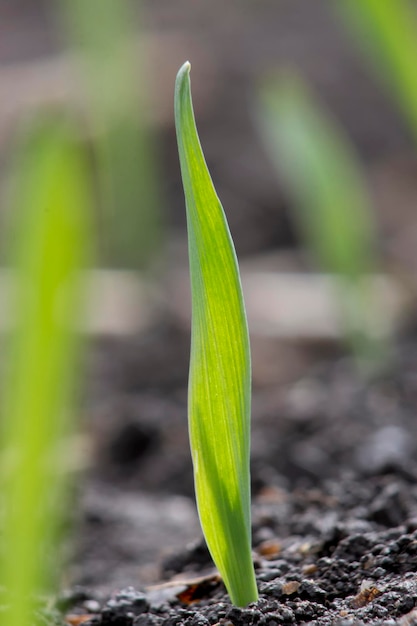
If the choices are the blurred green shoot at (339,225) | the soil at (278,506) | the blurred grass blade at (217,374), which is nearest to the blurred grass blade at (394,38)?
the blurred green shoot at (339,225)

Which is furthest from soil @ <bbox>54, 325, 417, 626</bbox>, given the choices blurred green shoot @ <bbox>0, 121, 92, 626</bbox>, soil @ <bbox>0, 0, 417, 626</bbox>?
blurred green shoot @ <bbox>0, 121, 92, 626</bbox>

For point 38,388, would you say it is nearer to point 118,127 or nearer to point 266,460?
point 266,460

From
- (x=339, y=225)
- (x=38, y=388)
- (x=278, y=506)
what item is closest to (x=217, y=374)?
(x=38, y=388)

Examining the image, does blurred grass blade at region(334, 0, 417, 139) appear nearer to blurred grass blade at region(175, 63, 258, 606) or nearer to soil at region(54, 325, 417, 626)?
soil at region(54, 325, 417, 626)

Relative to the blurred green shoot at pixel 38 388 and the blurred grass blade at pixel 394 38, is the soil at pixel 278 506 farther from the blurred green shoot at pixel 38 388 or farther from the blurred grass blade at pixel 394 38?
the blurred grass blade at pixel 394 38

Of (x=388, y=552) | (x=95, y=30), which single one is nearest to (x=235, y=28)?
(x=95, y=30)

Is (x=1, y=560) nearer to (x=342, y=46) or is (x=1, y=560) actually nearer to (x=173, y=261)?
(x=173, y=261)

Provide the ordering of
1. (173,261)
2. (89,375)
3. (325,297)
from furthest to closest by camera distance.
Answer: (173,261) < (325,297) < (89,375)
